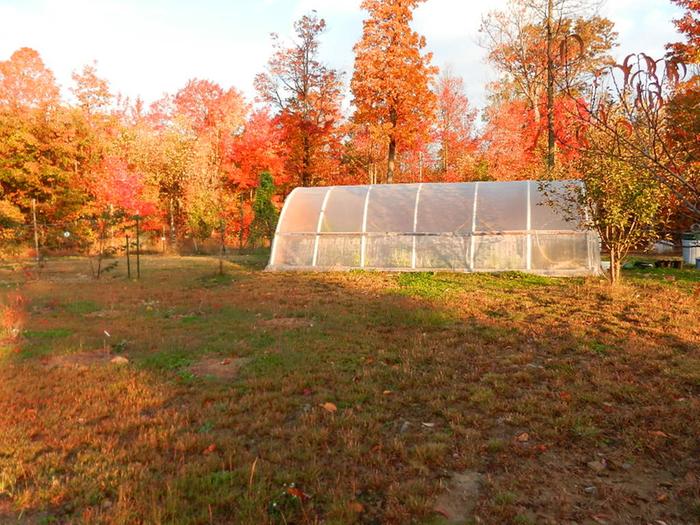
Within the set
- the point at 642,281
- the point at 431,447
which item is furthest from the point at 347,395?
the point at 642,281

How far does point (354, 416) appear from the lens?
175 inches

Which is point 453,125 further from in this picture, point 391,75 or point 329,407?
point 329,407

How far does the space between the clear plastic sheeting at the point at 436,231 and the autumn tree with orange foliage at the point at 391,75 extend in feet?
23.8

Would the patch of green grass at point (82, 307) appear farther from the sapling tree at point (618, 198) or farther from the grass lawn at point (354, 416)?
the sapling tree at point (618, 198)

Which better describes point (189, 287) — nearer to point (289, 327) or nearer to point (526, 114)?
point (289, 327)

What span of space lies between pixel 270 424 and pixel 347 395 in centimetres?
101

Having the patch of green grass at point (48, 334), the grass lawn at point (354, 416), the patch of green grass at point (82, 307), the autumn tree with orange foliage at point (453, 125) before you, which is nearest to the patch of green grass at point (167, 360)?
the grass lawn at point (354, 416)

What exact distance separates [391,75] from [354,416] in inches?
884

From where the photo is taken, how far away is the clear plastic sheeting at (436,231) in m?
14.7

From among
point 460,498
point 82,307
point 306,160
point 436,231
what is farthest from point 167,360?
point 306,160

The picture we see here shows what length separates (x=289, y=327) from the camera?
26.9 ft

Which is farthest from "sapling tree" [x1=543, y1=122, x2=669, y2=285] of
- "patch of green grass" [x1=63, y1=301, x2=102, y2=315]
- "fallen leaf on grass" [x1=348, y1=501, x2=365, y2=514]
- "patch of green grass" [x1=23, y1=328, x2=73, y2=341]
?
"patch of green grass" [x1=63, y1=301, x2=102, y2=315]

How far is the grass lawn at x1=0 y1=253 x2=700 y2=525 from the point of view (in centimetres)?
311

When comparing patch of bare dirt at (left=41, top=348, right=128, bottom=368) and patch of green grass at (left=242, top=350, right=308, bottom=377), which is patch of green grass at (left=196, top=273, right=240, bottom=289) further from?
patch of green grass at (left=242, top=350, right=308, bottom=377)
